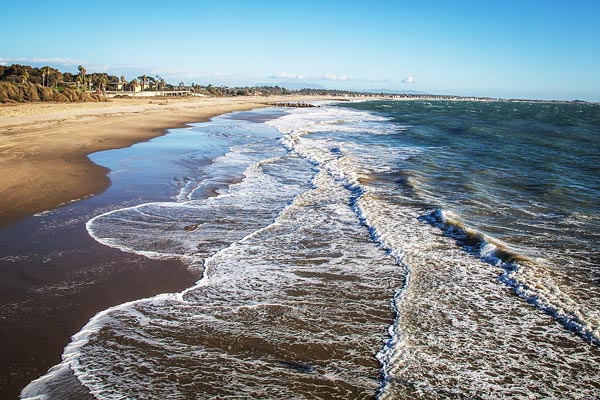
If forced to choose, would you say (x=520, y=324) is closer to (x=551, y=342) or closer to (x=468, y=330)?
(x=551, y=342)

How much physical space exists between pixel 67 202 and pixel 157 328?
7630mm

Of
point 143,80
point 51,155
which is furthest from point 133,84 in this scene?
point 51,155

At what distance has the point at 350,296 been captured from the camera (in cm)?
682

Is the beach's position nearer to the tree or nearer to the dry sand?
the dry sand

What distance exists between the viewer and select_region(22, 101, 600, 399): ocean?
4.73 meters

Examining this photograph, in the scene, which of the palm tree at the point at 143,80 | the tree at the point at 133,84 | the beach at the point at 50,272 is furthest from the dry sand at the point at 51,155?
the palm tree at the point at 143,80

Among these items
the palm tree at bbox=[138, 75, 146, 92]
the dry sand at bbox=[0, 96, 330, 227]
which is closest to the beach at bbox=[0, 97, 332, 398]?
the dry sand at bbox=[0, 96, 330, 227]

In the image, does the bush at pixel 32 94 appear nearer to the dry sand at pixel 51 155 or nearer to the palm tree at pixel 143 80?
the dry sand at pixel 51 155

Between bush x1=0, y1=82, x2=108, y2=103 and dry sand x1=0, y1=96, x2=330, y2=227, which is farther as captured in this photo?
bush x1=0, y1=82, x2=108, y2=103

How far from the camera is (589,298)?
6844mm

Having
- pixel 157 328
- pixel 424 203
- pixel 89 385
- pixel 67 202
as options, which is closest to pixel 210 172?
pixel 67 202

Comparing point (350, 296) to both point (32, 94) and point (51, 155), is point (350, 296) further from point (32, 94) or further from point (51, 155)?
point (32, 94)

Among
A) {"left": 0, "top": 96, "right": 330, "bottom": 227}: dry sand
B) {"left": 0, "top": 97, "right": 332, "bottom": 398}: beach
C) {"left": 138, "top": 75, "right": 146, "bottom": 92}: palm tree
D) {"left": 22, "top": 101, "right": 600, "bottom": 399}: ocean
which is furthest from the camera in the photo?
{"left": 138, "top": 75, "right": 146, "bottom": 92}: palm tree

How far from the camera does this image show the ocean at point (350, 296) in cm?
473
